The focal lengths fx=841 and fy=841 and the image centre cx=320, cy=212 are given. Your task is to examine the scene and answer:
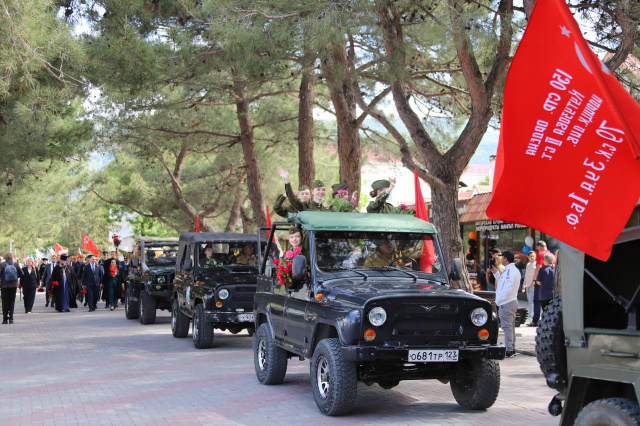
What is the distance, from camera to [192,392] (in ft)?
33.1

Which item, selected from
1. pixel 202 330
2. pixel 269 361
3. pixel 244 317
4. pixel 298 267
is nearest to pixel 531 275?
pixel 244 317

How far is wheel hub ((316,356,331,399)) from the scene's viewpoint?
334 inches

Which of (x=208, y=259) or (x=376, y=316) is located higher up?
(x=208, y=259)

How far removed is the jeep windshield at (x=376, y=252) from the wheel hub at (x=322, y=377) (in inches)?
46.6

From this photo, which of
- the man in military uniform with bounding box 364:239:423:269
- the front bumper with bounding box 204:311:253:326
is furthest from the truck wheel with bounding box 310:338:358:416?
the front bumper with bounding box 204:311:253:326

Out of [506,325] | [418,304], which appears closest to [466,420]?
[418,304]

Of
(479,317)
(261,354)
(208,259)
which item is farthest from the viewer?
(208,259)

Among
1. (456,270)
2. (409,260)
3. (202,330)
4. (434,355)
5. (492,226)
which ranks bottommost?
(202,330)

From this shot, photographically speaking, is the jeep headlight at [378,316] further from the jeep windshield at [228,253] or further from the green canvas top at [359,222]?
the jeep windshield at [228,253]

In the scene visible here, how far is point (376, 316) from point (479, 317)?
3.60ft

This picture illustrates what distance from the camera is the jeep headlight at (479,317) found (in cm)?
834

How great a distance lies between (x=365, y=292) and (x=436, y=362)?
38.2 inches

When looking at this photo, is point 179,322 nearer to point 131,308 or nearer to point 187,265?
point 187,265

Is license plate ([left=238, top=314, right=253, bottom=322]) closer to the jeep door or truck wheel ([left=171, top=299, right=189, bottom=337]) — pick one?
truck wheel ([left=171, top=299, right=189, bottom=337])
